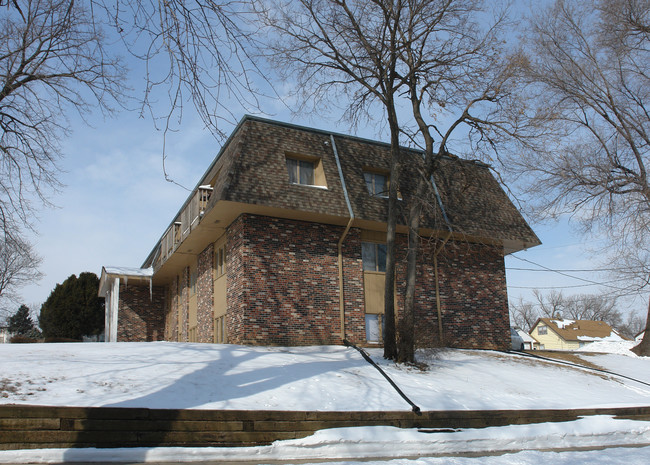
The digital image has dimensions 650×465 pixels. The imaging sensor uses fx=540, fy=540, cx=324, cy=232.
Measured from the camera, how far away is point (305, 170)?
59.6 feet

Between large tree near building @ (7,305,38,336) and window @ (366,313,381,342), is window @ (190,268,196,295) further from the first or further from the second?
large tree near building @ (7,305,38,336)

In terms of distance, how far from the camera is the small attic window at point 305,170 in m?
17.8

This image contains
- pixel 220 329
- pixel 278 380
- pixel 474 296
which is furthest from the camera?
pixel 474 296

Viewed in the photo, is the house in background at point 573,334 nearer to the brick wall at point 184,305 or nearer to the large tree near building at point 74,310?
the brick wall at point 184,305

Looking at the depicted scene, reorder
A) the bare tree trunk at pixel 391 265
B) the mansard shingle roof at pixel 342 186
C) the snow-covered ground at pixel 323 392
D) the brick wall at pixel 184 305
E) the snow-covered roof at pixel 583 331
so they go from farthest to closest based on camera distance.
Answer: the snow-covered roof at pixel 583 331, the brick wall at pixel 184 305, the mansard shingle roof at pixel 342 186, the bare tree trunk at pixel 391 265, the snow-covered ground at pixel 323 392

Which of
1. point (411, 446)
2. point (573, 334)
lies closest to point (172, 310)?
point (411, 446)

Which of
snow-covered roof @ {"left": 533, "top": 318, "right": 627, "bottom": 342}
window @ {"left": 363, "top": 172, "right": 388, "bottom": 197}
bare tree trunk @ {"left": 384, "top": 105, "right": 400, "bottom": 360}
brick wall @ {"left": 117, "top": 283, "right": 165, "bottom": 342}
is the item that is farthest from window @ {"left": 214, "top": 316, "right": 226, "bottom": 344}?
snow-covered roof @ {"left": 533, "top": 318, "right": 627, "bottom": 342}

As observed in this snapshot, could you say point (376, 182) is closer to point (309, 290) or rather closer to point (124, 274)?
point (309, 290)

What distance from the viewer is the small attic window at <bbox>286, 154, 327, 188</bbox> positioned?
702 inches

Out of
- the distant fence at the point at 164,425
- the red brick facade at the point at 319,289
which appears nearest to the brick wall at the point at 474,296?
the red brick facade at the point at 319,289

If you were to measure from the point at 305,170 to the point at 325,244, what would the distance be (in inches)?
104

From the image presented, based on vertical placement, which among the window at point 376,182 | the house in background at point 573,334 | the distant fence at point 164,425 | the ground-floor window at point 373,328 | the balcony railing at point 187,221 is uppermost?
the window at point 376,182

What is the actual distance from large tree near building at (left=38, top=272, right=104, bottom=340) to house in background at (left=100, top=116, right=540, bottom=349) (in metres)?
11.7

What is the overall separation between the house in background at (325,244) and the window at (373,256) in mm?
38
